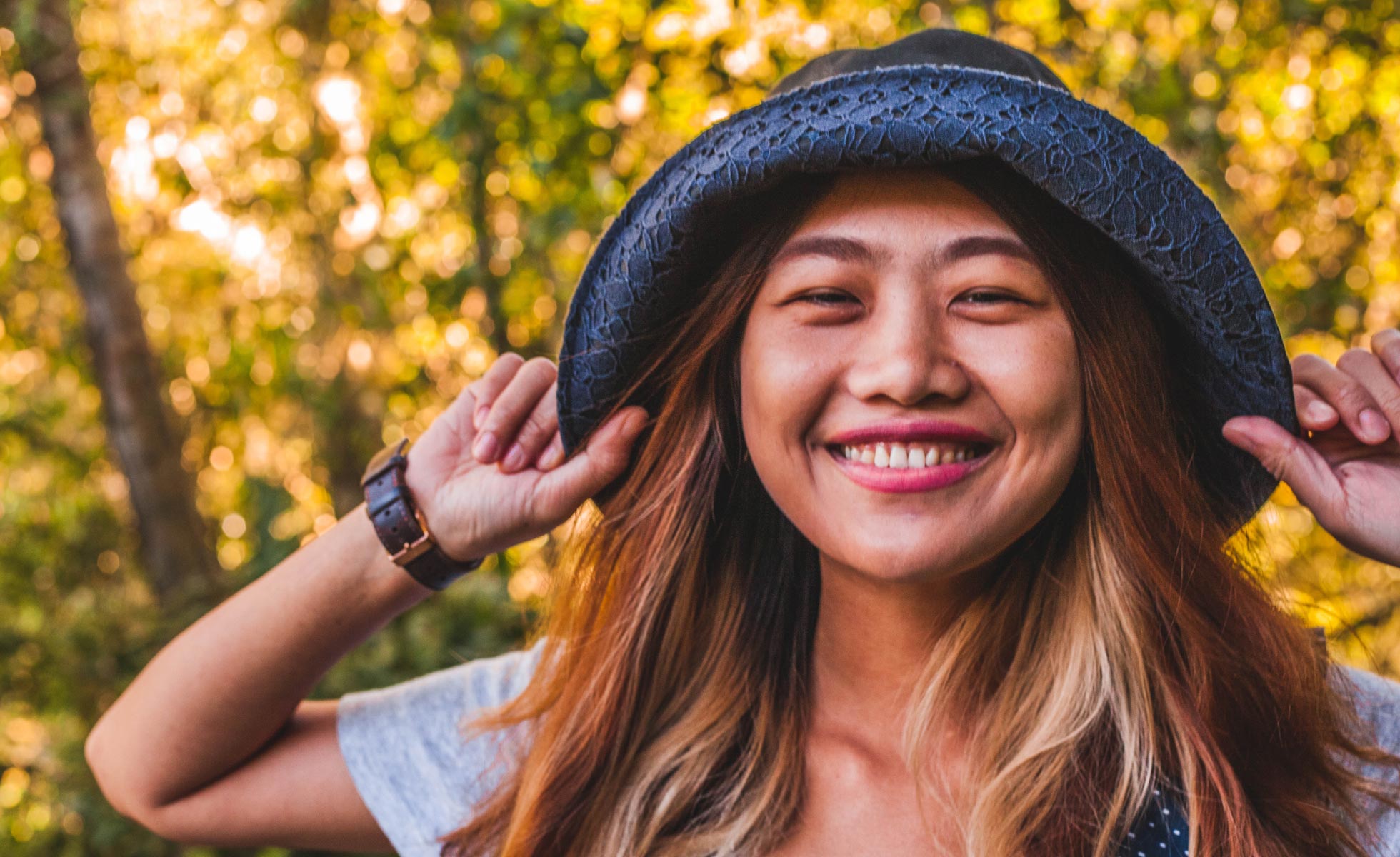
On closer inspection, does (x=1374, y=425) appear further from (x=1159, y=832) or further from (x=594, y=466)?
(x=594, y=466)

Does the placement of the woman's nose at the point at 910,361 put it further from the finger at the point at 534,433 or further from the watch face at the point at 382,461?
the watch face at the point at 382,461

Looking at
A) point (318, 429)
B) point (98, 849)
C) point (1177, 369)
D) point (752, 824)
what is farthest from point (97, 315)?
point (1177, 369)

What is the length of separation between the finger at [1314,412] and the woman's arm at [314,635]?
991 mm

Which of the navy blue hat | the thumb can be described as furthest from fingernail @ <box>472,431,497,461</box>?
the thumb

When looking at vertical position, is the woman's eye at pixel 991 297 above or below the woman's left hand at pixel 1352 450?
above

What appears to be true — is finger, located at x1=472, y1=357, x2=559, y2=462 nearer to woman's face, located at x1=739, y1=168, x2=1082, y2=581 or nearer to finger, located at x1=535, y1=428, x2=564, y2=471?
finger, located at x1=535, y1=428, x2=564, y2=471

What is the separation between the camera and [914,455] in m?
1.48

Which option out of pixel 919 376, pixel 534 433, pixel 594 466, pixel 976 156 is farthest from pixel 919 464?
pixel 534 433

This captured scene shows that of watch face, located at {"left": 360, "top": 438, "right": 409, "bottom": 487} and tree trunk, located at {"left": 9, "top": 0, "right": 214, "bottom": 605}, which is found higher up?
tree trunk, located at {"left": 9, "top": 0, "right": 214, "bottom": 605}

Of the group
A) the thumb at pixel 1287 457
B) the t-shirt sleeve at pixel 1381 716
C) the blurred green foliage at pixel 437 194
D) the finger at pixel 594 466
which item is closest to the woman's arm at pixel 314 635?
the finger at pixel 594 466

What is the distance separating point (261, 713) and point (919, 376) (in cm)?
122

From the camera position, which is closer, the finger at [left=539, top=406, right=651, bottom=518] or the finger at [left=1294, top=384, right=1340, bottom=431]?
the finger at [left=1294, top=384, right=1340, bottom=431]

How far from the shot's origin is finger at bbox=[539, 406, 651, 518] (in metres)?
1.74

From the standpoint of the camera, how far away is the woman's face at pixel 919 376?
4.75 ft
